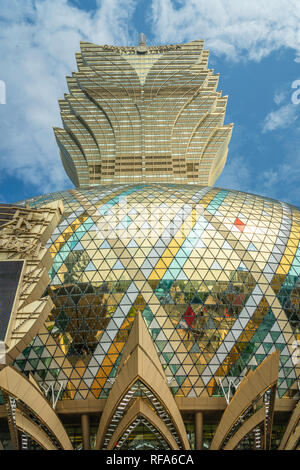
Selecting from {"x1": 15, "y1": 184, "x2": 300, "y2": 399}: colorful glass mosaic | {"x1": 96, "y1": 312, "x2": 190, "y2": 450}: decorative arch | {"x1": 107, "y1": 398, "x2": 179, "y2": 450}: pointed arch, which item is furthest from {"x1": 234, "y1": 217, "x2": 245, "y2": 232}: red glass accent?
{"x1": 107, "y1": 398, "x2": 179, "y2": 450}: pointed arch

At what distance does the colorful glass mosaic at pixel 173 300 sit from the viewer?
1130 inches

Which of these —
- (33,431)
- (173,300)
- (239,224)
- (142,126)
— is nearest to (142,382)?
(33,431)

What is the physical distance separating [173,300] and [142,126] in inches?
2069

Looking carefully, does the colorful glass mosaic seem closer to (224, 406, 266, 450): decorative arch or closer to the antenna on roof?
(224, 406, 266, 450): decorative arch

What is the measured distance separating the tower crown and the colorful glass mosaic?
42993 mm

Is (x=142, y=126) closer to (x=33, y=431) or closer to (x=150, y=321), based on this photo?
(x=150, y=321)

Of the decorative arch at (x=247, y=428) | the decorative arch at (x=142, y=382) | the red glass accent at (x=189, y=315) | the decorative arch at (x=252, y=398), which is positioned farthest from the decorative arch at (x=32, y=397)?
the red glass accent at (x=189, y=315)

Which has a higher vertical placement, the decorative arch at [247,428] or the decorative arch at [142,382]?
the decorative arch at [142,382]

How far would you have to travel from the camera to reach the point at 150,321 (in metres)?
29.4

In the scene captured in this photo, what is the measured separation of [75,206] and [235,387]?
19.5m

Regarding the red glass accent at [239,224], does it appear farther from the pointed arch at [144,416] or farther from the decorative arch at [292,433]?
the pointed arch at [144,416]

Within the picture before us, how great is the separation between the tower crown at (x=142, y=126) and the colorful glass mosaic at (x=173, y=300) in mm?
42993

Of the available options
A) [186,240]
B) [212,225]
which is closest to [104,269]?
[186,240]

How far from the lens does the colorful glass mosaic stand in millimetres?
28703
